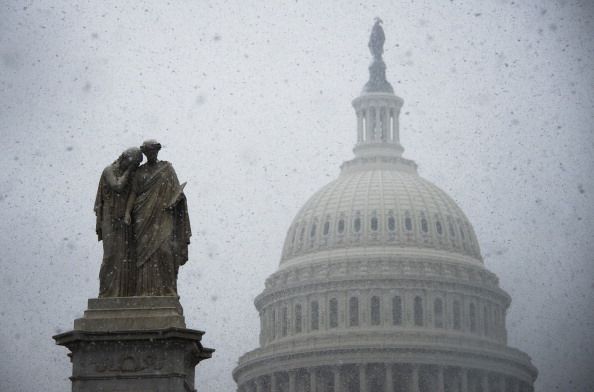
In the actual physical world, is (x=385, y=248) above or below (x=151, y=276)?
above

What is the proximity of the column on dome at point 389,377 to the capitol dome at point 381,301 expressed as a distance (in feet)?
0.51

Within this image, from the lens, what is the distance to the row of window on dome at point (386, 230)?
144 metres

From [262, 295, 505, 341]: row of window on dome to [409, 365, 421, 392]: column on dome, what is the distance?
5861mm

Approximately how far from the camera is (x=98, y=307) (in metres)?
17.3

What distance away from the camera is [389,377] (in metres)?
130

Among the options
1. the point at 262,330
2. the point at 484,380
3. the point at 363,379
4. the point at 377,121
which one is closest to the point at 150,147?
the point at 363,379

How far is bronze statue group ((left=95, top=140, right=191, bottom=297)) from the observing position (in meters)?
17.5

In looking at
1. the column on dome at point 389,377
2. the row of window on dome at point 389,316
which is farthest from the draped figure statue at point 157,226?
the row of window on dome at point 389,316

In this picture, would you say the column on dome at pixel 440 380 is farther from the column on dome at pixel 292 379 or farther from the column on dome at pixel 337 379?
the column on dome at pixel 292 379

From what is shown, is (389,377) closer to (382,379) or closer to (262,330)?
(382,379)

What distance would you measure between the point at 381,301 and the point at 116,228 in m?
121

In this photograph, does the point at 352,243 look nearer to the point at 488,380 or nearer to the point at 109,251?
the point at 488,380

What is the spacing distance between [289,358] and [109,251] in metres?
118

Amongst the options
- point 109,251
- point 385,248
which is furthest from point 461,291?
point 109,251
